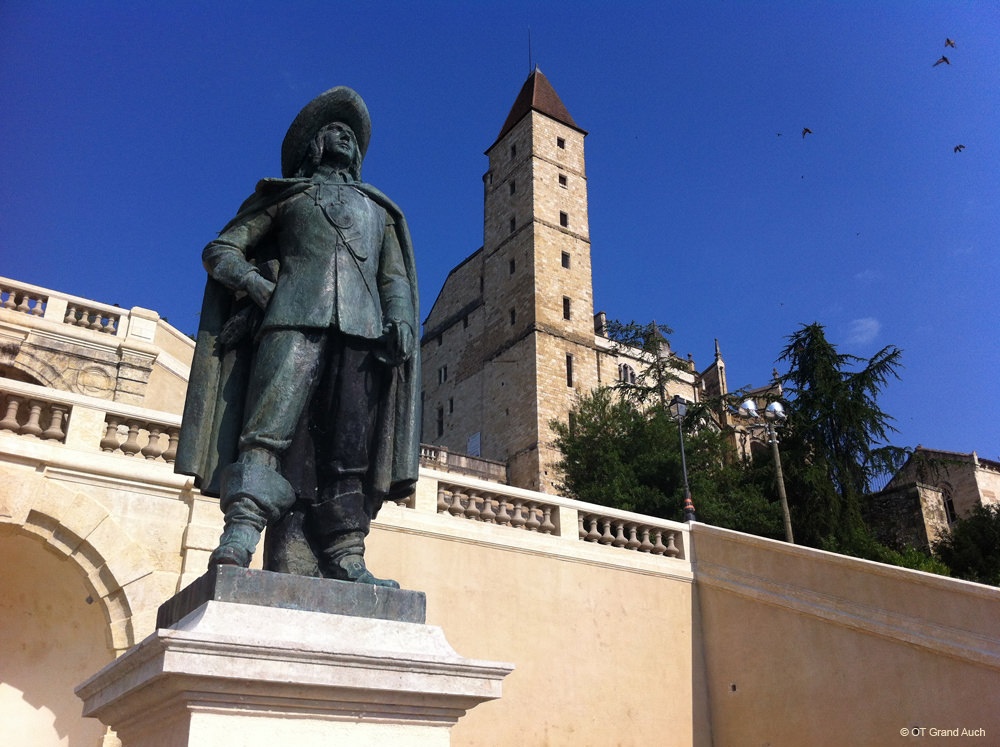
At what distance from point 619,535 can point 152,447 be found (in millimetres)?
6839

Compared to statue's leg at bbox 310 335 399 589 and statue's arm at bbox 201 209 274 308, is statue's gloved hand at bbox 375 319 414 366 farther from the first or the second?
statue's arm at bbox 201 209 274 308

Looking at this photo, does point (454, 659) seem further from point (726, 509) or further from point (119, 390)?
point (726, 509)

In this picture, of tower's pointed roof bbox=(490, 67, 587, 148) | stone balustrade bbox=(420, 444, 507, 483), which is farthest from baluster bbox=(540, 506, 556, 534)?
tower's pointed roof bbox=(490, 67, 587, 148)

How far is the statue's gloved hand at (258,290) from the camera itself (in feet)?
12.0

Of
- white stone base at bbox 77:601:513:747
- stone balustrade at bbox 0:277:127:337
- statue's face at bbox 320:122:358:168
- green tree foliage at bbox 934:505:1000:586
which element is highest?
stone balustrade at bbox 0:277:127:337

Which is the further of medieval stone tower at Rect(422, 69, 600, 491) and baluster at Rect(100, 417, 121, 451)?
medieval stone tower at Rect(422, 69, 600, 491)

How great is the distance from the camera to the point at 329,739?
2773 mm

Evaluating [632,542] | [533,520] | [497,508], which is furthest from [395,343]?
[632,542]

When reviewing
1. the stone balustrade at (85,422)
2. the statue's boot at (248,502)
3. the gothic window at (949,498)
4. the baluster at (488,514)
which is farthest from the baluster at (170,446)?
the gothic window at (949,498)

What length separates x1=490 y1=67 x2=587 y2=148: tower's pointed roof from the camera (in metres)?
47.5

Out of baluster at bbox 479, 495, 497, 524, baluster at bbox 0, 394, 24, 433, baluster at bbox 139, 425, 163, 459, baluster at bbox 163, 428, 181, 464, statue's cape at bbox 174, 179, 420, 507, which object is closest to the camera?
statue's cape at bbox 174, 179, 420, 507

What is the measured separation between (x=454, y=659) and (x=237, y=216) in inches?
87.6

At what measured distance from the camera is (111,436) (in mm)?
9633

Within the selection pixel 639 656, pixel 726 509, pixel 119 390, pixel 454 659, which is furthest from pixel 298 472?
pixel 726 509
